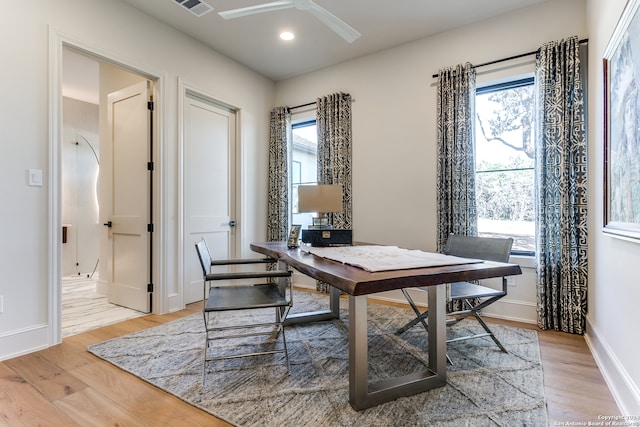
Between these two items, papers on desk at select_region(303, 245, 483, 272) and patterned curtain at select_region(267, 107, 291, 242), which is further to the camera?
patterned curtain at select_region(267, 107, 291, 242)

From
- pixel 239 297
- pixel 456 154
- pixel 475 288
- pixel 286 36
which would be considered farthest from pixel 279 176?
pixel 475 288

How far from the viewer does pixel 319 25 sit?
10.7ft

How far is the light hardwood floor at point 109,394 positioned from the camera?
154 cm

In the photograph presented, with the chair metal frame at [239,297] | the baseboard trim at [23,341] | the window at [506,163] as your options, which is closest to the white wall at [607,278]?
the window at [506,163]

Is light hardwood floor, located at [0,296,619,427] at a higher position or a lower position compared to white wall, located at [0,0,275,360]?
lower

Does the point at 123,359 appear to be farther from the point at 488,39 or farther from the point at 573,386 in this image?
the point at 488,39

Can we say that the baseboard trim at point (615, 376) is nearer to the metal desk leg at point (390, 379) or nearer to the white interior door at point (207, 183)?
the metal desk leg at point (390, 379)

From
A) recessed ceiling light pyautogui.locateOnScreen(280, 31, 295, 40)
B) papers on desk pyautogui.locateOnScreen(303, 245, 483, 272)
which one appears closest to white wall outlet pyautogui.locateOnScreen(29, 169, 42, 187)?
papers on desk pyautogui.locateOnScreen(303, 245, 483, 272)

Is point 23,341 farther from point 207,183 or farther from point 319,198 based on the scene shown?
point 319,198

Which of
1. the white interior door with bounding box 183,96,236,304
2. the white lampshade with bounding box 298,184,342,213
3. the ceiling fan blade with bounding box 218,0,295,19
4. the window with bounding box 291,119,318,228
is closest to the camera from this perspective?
the ceiling fan blade with bounding box 218,0,295,19

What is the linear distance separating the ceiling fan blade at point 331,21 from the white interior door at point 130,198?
6.41 ft

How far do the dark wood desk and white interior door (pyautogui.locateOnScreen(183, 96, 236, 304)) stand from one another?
2.14m

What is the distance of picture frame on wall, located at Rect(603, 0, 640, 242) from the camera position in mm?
1457

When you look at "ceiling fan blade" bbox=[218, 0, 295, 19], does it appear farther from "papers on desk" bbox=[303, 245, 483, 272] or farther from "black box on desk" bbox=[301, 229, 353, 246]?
"papers on desk" bbox=[303, 245, 483, 272]
